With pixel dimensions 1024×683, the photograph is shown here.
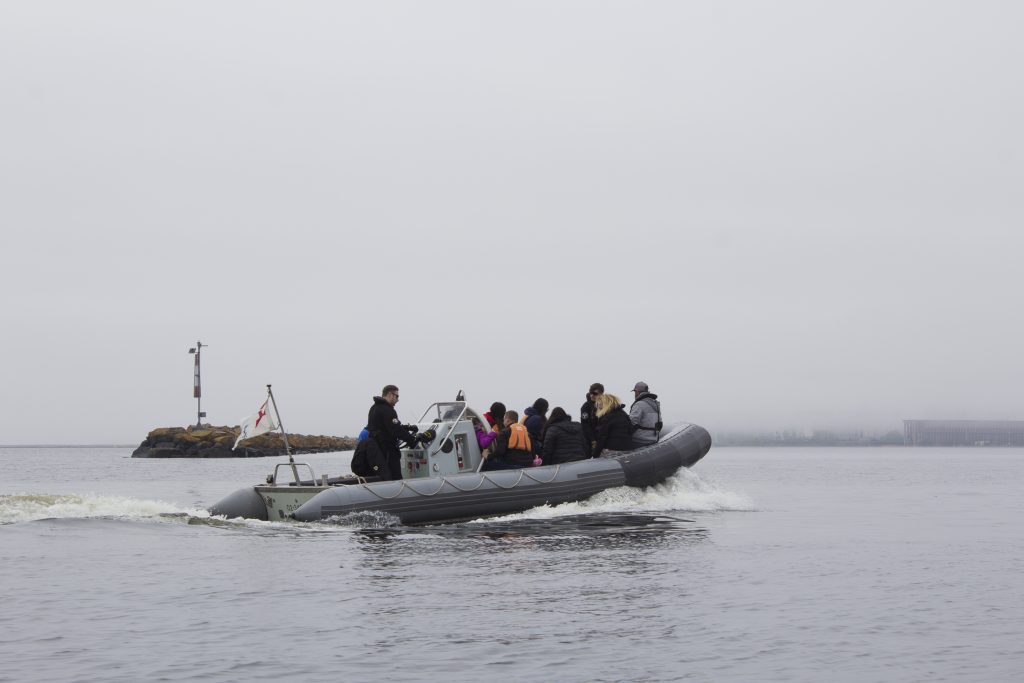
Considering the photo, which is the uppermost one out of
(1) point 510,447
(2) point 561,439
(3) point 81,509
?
(2) point 561,439

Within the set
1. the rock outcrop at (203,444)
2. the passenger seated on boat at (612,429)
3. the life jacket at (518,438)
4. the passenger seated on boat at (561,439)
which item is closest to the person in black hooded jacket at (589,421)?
the passenger seated on boat at (612,429)

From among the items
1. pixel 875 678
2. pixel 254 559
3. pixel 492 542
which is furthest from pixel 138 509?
pixel 875 678

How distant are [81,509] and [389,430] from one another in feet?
19.7

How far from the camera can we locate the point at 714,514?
2217 cm

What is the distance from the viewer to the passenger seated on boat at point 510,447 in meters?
19.8

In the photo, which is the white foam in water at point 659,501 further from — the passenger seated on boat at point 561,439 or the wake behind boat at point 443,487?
the passenger seated on boat at point 561,439

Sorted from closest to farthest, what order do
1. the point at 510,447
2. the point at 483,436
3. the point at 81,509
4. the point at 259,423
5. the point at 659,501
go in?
the point at 259,423, the point at 81,509, the point at 510,447, the point at 483,436, the point at 659,501

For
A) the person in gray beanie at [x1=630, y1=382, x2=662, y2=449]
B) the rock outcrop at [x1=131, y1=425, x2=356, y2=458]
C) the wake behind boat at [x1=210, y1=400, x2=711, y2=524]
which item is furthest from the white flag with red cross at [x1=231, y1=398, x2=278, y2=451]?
the rock outcrop at [x1=131, y1=425, x2=356, y2=458]

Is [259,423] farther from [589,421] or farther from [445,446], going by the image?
[589,421]

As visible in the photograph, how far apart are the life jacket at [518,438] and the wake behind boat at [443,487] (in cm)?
41

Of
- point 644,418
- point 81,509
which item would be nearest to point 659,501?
point 644,418

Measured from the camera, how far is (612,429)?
21.3 meters

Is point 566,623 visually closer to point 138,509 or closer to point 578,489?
point 578,489

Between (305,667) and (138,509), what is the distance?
12.1 meters
